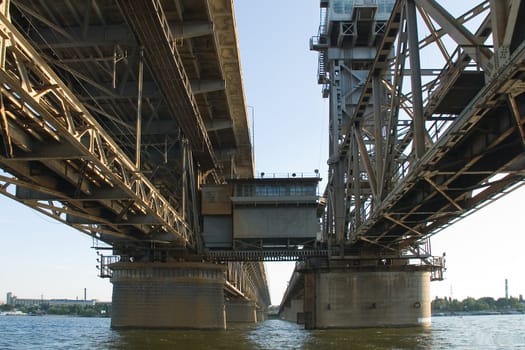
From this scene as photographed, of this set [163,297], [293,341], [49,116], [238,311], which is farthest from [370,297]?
[238,311]

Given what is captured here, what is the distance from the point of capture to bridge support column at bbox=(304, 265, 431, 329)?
45.5m

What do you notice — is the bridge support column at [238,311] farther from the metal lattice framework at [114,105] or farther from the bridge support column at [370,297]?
the bridge support column at [370,297]

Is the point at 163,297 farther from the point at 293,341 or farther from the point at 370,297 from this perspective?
the point at 370,297

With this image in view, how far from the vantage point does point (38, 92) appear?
16.0 m

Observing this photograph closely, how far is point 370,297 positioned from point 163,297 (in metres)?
15.3

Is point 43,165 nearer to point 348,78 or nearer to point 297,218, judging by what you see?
point 297,218

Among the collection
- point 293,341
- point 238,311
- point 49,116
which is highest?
point 49,116

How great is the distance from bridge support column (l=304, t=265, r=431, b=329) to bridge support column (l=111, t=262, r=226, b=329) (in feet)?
26.6

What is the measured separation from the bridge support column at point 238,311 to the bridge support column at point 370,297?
65.5 m

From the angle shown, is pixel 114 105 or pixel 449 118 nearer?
pixel 449 118

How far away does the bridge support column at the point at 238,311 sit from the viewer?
111000 mm

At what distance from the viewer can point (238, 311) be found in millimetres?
113875

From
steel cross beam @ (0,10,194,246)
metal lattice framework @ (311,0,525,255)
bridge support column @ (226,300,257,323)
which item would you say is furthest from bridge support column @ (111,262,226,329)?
bridge support column @ (226,300,257,323)

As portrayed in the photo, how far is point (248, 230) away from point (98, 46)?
23.1 meters
